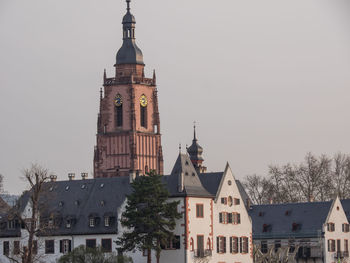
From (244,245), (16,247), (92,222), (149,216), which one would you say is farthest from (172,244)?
(16,247)

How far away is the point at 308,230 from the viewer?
152 m

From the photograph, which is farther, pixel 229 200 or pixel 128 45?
pixel 128 45

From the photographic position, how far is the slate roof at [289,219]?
152 m

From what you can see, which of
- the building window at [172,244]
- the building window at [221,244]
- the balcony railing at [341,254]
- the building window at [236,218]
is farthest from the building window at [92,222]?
the balcony railing at [341,254]

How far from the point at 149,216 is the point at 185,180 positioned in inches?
306

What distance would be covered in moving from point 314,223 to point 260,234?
7671mm

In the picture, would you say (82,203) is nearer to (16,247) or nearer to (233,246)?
(16,247)

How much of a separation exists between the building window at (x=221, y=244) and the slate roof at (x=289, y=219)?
61.5 feet

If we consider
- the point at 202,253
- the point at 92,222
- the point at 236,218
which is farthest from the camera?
the point at 236,218

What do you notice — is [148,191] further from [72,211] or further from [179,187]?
[72,211]

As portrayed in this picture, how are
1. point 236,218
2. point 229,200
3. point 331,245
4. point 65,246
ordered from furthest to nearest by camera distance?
point 331,245, point 236,218, point 229,200, point 65,246

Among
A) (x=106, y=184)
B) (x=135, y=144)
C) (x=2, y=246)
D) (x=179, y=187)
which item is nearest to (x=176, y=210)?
(x=179, y=187)

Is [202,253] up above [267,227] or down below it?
below

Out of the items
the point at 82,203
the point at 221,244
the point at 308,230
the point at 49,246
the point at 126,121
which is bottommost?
the point at 221,244
